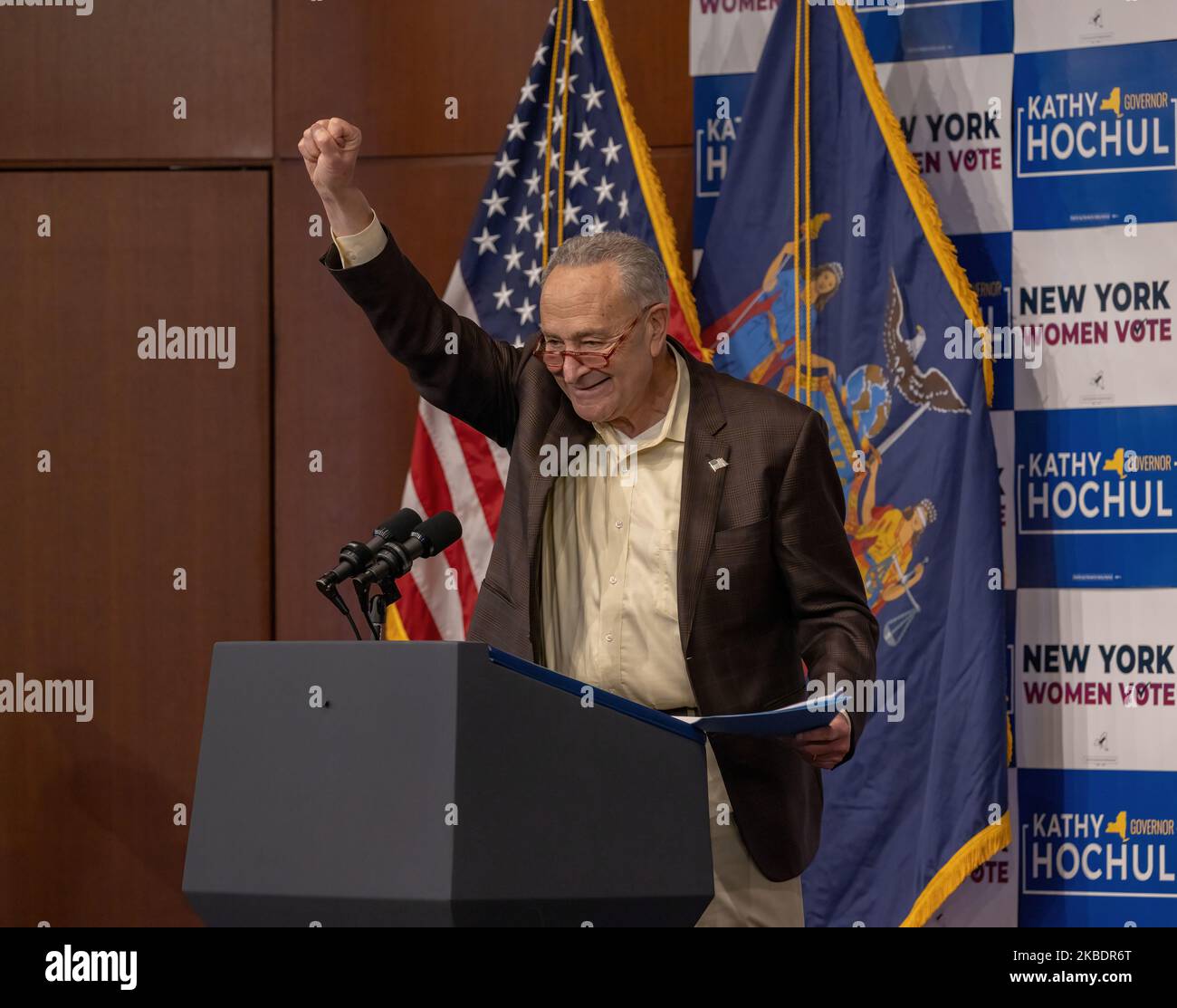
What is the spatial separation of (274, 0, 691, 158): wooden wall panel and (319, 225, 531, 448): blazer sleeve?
69.9 inches

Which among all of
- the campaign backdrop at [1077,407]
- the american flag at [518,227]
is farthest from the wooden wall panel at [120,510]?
the campaign backdrop at [1077,407]

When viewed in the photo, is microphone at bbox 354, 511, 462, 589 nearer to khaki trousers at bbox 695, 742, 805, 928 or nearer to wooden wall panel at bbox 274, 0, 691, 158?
khaki trousers at bbox 695, 742, 805, 928

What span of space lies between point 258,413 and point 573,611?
2.09 meters

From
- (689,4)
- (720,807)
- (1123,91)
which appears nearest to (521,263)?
(689,4)

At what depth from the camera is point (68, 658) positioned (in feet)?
13.1

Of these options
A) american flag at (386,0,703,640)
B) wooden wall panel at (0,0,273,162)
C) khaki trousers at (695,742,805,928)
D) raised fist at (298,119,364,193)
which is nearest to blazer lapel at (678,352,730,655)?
khaki trousers at (695,742,805,928)

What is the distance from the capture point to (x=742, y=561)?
2.12 meters

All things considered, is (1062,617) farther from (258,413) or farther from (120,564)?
(120,564)

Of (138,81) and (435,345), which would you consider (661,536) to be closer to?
(435,345)

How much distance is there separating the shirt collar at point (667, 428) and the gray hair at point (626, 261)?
175 mm

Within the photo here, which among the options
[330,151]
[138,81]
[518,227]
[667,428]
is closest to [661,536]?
[667,428]

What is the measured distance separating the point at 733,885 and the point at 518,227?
6.88ft

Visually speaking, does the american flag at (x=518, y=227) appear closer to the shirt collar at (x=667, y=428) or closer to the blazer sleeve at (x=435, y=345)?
the blazer sleeve at (x=435, y=345)

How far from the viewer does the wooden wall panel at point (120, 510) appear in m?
3.96
